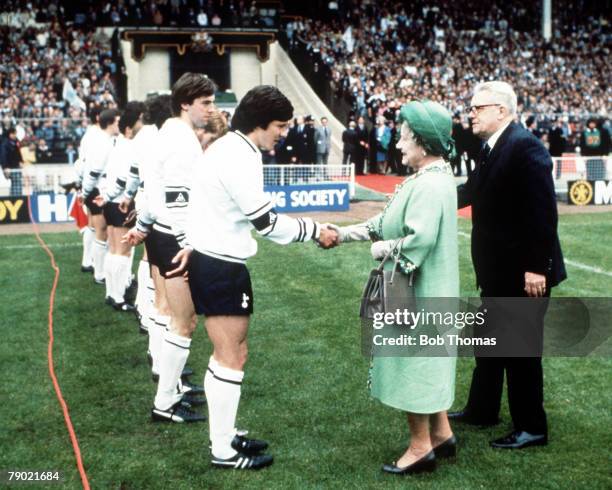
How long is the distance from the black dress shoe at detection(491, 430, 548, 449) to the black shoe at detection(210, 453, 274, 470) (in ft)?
4.57

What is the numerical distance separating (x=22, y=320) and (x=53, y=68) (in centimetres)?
2119

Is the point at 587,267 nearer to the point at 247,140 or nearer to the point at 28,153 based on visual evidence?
the point at 247,140

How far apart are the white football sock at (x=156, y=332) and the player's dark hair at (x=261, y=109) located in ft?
6.28

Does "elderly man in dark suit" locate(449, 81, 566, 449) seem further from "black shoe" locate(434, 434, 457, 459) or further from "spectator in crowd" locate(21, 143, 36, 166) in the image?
"spectator in crowd" locate(21, 143, 36, 166)

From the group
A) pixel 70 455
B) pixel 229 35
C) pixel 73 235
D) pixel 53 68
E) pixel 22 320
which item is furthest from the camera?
pixel 229 35

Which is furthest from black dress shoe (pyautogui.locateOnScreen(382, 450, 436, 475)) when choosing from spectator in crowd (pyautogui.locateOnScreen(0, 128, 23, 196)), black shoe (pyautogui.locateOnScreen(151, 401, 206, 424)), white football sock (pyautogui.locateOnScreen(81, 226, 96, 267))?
spectator in crowd (pyautogui.locateOnScreen(0, 128, 23, 196))

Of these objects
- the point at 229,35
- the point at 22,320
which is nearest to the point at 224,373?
the point at 22,320

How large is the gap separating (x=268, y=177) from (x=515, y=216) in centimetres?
1267

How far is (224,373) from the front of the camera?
179 inches

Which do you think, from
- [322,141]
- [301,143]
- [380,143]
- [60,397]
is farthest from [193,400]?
[380,143]

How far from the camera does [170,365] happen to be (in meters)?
5.43

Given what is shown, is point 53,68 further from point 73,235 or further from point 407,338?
point 407,338

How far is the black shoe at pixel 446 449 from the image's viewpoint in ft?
15.8

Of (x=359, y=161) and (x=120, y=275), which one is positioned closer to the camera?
(x=120, y=275)
